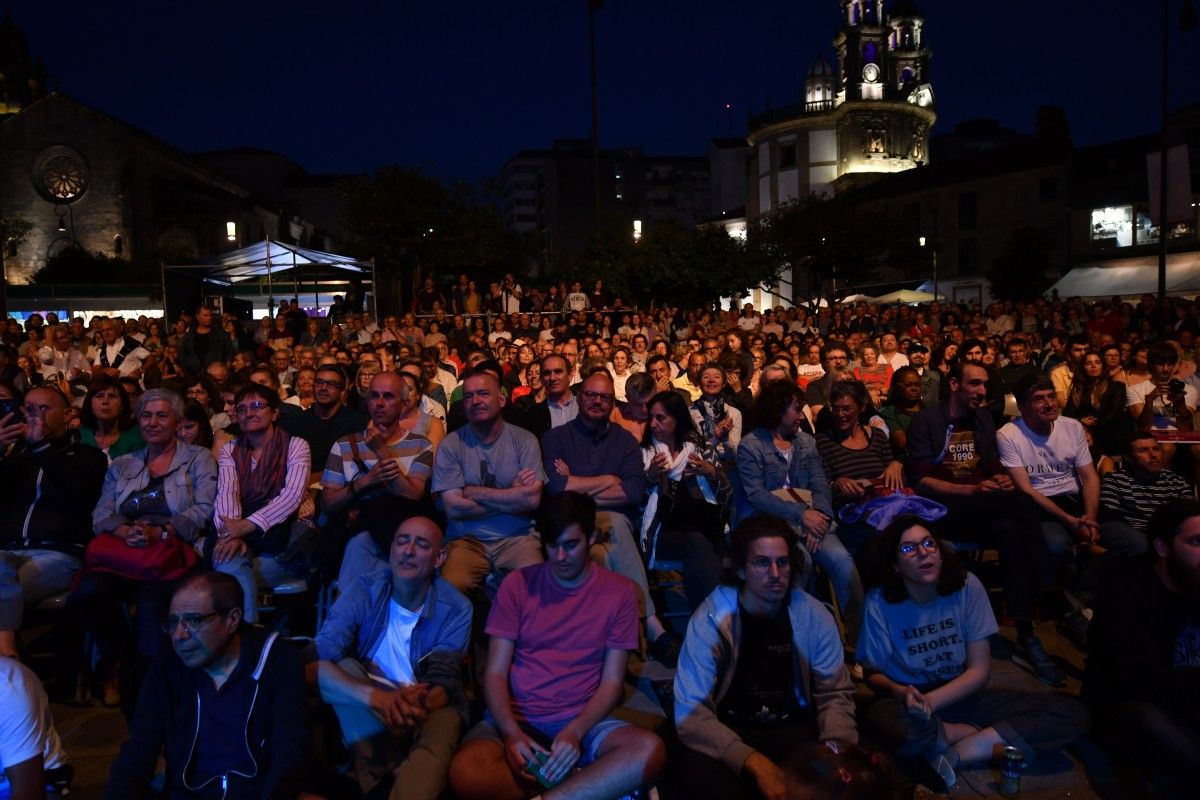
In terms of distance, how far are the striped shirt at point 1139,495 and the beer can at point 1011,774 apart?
7.92 feet

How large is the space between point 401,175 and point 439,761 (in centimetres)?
3075

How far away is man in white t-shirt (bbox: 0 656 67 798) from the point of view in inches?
114

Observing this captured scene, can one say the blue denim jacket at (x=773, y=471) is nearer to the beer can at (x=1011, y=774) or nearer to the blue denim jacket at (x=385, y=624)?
the beer can at (x=1011, y=774)

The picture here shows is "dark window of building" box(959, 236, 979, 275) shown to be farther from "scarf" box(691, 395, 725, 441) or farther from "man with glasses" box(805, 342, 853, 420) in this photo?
"scarf" box(691, 395, 725, 441)

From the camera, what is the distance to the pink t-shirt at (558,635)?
378 centimetres

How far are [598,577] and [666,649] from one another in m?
1.21

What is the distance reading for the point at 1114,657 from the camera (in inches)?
152

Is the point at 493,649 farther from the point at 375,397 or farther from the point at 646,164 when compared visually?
the point at 646,164

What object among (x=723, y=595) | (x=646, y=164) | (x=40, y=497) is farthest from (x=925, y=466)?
(x=646, y=164)

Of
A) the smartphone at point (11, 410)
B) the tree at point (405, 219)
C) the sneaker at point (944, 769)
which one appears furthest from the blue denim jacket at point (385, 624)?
the tree at point (405, 219)

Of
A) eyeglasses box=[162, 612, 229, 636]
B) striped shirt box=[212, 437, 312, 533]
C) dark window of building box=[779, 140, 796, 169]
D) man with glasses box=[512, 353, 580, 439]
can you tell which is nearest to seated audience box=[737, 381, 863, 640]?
man with glasses box=[512, 353, 580, 439]

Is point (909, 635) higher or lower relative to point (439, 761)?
higher

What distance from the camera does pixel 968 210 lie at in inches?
1821

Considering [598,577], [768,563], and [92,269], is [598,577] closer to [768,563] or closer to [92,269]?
[768,563]
